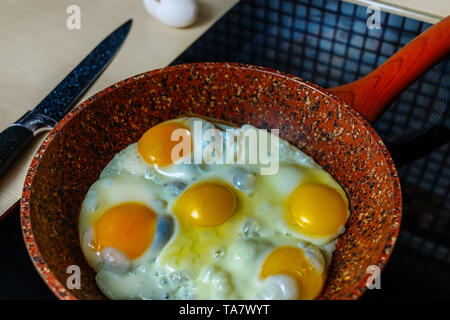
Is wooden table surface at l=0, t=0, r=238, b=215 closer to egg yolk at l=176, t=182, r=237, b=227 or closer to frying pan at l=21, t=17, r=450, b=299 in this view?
frying pan at l=21, t=17, r=450, b=299

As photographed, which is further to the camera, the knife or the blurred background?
the knife

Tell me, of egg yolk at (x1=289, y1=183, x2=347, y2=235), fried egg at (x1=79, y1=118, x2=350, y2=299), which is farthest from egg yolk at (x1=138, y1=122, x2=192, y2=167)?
egg yolk at (x1=289, y1=183, x2=347, y2=235)

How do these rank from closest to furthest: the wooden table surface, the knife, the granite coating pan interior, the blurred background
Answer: the granite coating pan interior < the blurred background < the knife < the wooden table surface

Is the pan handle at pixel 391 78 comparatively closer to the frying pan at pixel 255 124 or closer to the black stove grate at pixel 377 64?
the frying pan at pixel 255 124

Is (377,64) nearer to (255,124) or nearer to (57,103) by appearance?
(255,124)

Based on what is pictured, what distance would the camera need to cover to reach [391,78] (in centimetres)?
101

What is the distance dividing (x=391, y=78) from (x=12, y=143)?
2.79ft

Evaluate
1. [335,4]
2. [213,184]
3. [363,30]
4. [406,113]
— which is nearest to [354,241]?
[213,184]

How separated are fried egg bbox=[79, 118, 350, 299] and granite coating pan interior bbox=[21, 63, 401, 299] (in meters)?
0.03

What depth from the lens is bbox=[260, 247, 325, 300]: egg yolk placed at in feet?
2.58

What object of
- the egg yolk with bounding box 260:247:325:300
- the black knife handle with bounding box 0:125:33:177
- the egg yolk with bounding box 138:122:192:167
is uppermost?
the egg yolk with bounding box 138:122:192:167
